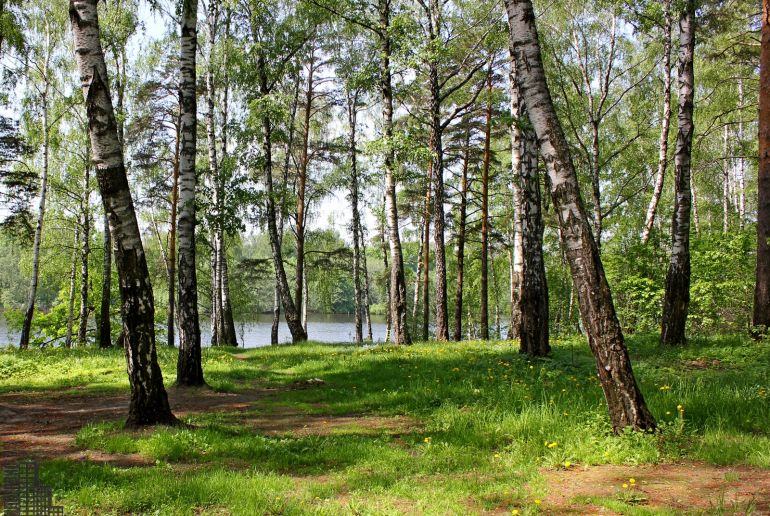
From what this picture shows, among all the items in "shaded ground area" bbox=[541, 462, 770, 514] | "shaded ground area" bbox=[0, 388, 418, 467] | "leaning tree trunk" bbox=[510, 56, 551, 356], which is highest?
"leaning tree trunk" bbox=[510, 56, 551, 356]

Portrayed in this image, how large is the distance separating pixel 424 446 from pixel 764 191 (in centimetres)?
1206

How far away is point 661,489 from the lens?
405cm

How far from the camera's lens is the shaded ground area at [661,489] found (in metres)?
3.69

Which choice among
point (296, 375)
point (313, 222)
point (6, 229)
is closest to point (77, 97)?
point (6, 229)

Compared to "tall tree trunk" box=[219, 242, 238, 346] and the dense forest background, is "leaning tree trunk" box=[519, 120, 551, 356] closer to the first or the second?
the dense forest background

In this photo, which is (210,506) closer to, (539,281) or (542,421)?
(542,421)

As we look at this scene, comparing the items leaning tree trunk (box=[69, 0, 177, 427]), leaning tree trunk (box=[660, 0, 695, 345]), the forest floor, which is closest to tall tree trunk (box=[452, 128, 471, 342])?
leaning tree trunk (box=[660, 0, 695, 345])

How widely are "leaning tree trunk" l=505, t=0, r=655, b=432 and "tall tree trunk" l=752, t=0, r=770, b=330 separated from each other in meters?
9.79

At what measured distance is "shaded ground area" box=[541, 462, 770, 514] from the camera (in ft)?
12.1

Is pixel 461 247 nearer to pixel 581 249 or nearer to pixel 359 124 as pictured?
pixel 359 124

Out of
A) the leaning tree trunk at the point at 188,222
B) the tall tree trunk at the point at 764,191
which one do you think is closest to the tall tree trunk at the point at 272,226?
the leaning tree trunk at the point at 188,222

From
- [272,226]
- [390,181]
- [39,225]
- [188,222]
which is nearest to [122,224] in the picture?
[188,222]

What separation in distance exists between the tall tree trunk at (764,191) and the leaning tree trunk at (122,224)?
45.0 ft

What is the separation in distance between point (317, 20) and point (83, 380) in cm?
1368
